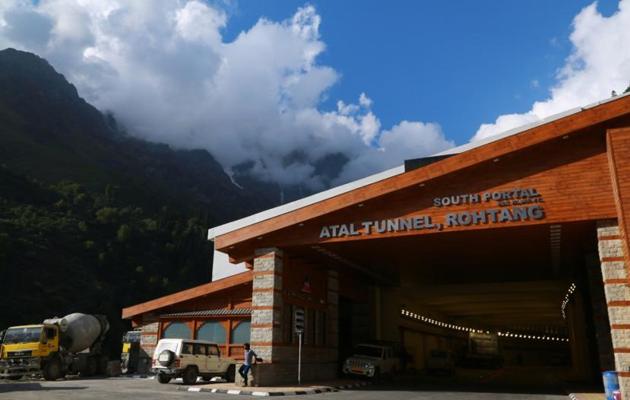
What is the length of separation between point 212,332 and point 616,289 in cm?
2001

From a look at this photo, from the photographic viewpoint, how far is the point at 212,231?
4294 centimetres

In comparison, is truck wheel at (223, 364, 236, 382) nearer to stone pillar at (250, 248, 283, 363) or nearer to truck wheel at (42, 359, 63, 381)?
stone pillar at (250, 248, 283, 363)

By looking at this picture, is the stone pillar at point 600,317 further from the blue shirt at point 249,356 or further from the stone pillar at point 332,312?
the blue shirt at point 249,356

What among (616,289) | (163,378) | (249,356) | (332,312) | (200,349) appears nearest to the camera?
(616,289)

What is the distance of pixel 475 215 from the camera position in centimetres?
1848

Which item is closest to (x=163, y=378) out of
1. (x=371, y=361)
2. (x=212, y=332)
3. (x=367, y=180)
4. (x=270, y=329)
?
(x=270, y=329)

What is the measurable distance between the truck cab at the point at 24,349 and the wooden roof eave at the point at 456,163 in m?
10.1

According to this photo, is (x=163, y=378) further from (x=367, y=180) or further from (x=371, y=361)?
(x=367, y=180)

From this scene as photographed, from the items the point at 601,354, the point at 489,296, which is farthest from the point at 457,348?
the point at 601,354

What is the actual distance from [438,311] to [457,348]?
10589 mm

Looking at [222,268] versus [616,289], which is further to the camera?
[222,268]

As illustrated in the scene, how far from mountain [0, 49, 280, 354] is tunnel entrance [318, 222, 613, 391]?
39.4 metres

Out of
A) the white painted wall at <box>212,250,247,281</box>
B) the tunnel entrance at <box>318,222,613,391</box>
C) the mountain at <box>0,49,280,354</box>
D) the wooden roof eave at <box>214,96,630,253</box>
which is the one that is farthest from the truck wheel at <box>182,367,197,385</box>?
the mountain at <box>0,49,280,354</box>

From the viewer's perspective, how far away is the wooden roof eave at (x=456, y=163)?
57.1 ft
